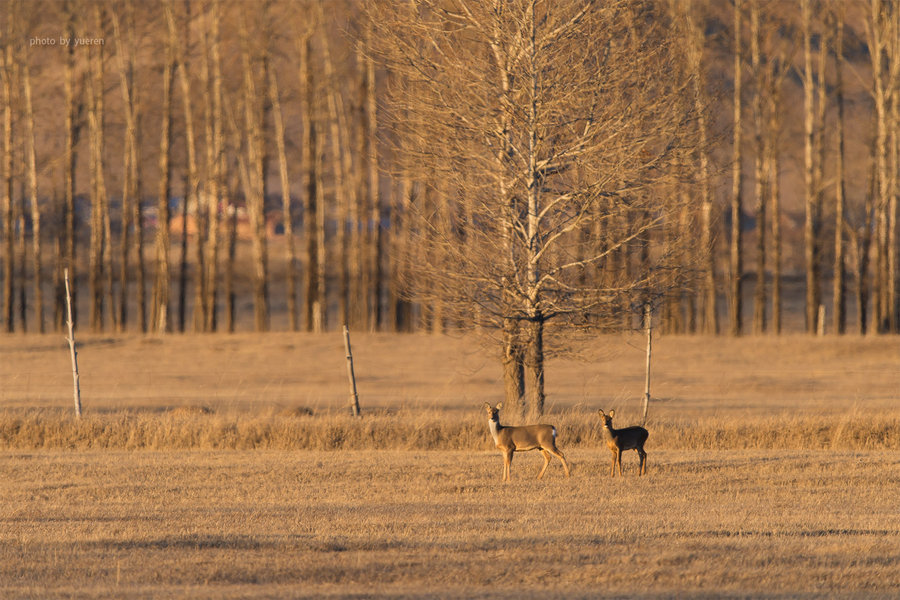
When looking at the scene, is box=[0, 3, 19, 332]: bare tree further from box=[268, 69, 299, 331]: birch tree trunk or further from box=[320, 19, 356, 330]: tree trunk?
box=[320, 19, 356, 330]: tree trunk

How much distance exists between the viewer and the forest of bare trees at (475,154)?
2081 centimetres

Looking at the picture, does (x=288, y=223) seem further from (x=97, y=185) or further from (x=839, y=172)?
(x=839, y=172)

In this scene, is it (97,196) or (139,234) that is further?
(97,196)

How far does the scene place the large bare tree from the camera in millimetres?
20500

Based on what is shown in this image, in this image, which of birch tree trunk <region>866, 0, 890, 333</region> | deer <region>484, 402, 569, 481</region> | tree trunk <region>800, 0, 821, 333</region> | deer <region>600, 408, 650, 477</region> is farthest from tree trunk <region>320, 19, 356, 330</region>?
deer <region>484, 402, 569, 481</region>

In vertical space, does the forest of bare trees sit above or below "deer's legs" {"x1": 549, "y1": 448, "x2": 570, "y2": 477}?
above

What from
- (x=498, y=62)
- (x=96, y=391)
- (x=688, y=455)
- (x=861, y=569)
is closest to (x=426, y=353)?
(x=96, y=391)

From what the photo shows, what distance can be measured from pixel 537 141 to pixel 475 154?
40.6 inches

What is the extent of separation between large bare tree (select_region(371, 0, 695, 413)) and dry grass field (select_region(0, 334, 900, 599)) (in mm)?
1964

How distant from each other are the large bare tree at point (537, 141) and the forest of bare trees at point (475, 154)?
5 centimetres

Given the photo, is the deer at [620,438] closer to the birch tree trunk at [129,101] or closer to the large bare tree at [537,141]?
the large bare tree at [537,141]

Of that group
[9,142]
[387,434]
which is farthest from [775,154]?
[387,434]

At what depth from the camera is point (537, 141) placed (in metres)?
20.8

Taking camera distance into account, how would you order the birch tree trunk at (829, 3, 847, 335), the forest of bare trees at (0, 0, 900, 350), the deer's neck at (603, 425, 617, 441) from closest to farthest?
the deer's neck at (603, 425, 617, 441), the forest of bare trees at (0, 0, 900, 350), the birch tree trunk at (829, 3, 847, 335)
